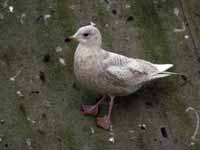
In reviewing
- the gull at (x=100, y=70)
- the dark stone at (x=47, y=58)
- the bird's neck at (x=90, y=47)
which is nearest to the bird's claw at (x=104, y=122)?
the gull at (x=100, y=70)

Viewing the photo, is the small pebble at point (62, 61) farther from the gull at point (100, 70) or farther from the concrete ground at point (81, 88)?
the gull at point (100, 70)

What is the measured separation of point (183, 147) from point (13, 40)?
5.06 ft

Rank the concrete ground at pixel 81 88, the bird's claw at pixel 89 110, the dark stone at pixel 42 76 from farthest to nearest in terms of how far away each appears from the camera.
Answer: the dark stone at pixel 42 76 < the bird's claw at pixel 89 110 < the concrete ground at pixel 81 88

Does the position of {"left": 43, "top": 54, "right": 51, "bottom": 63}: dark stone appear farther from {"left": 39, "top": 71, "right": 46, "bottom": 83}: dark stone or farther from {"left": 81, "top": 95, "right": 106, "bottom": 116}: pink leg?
{"left": 81, "top": 95, "right": 106, "bottom": 116}: pink leg

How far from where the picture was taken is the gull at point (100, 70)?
437 centimetres

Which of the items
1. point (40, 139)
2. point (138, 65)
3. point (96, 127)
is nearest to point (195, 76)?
point (138, 65)

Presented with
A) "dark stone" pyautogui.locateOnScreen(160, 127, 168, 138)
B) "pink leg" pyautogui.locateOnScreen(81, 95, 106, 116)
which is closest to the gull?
"pink leg" pyautogui.locateOnScreen(81, 95, 106, 116)

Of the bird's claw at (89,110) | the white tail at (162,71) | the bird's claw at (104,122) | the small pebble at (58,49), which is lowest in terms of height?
the bird's claw at (104,122)

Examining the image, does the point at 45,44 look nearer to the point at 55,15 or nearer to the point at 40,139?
the point at 55,15

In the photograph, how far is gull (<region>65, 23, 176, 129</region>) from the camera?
14.3 feet

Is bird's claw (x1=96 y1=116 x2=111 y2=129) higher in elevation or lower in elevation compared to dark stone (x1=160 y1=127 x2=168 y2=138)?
higher

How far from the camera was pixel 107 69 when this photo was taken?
440 cm

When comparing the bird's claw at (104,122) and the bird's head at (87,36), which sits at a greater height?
the bird's head at (87,36)

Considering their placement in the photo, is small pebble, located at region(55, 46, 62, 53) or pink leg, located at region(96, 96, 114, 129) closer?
pink leg, located at region(96, 96, 114, 129)
